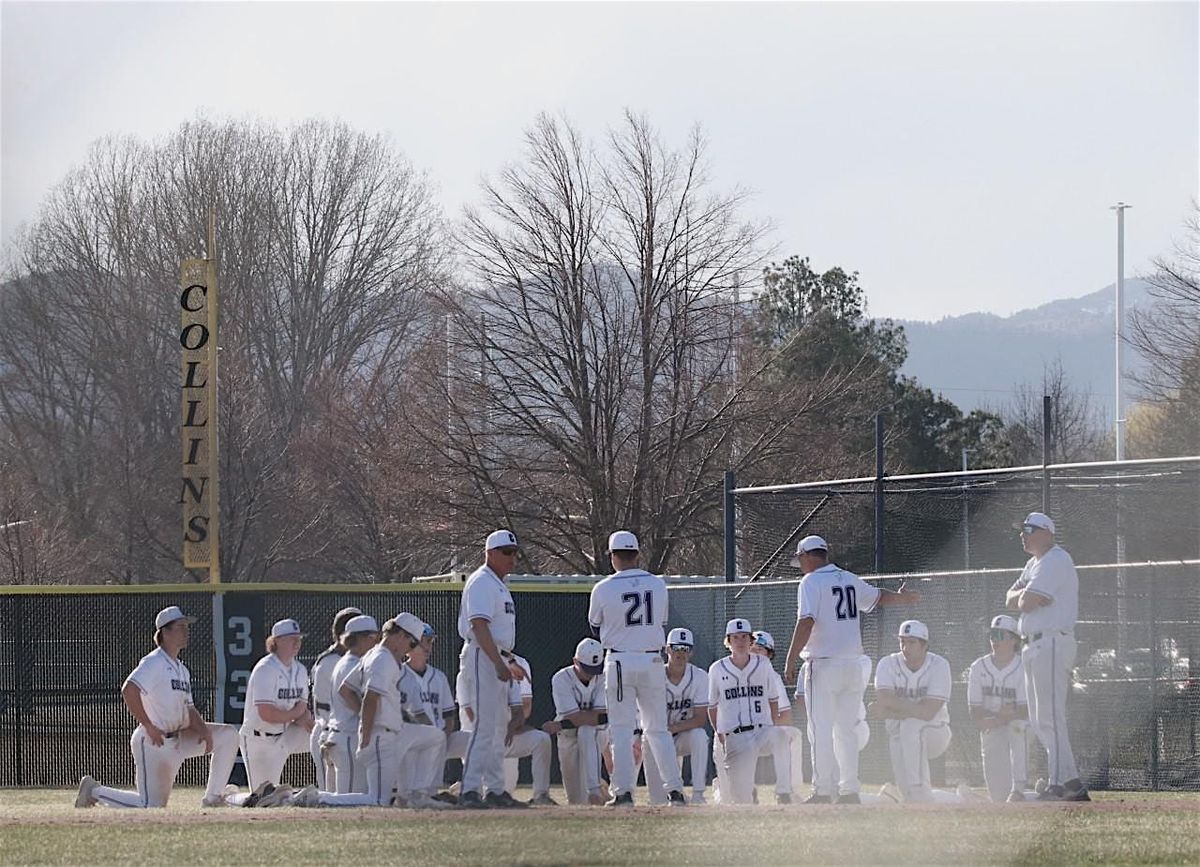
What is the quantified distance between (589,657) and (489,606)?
133 inches

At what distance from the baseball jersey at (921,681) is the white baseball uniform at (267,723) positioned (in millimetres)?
4460

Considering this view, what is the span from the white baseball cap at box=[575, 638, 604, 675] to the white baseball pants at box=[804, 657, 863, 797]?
2.95m

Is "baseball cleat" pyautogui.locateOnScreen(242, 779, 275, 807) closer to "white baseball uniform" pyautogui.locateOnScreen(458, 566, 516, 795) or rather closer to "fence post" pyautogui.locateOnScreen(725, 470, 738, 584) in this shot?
"white baseball uniform" pyautogui.locateOnScreen(458, 566, 516, 795)

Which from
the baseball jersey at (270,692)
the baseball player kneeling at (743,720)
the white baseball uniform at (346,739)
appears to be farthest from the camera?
the baseball player kneeling at (743,720)

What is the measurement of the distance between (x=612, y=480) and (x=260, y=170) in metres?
15.3

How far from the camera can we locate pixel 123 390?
42.0m

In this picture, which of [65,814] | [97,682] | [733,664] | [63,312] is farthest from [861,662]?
[63,312]

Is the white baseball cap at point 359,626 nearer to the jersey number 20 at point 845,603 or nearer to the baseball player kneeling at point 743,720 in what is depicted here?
the baseball player kneeling at point 743,720

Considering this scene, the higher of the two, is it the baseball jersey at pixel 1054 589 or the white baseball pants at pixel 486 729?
the baseball jersey at pixel 1054 589

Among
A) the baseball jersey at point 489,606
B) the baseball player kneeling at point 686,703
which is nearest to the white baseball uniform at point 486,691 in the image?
the baseball jersey at point 489,606

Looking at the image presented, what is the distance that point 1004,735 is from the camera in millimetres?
13586

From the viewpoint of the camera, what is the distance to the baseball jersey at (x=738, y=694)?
14109 mm

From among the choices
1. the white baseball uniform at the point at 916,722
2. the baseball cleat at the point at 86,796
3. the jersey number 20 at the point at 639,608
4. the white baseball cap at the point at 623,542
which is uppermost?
the white baseball cap at the point at 623,542

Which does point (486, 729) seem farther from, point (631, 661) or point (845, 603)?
point (845, 603)
